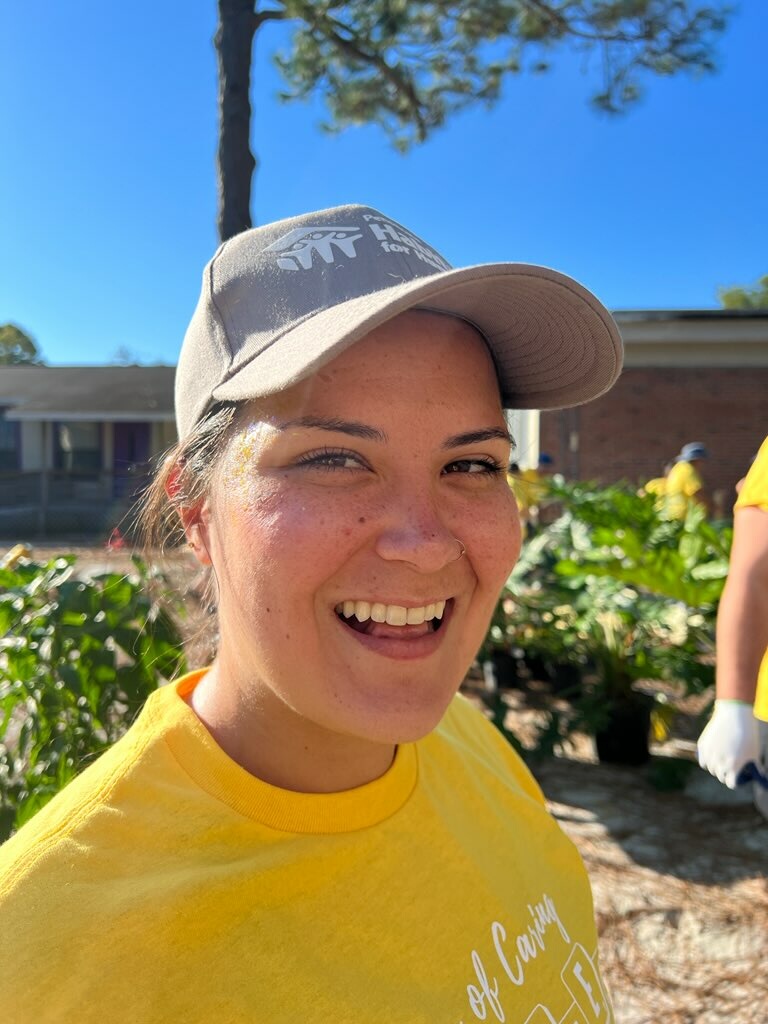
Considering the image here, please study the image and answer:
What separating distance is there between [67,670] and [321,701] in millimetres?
1333

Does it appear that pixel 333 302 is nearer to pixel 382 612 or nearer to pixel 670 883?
pixel 382 612

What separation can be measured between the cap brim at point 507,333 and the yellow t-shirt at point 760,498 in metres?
1.38

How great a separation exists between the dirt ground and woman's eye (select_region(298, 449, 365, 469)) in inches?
26.5

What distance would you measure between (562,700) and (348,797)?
4883 millimetres

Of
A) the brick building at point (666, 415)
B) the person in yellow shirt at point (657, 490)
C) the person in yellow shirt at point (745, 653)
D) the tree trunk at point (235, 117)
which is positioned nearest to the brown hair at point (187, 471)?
the person in yellow shirt at point (745, 653)

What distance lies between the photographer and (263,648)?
92cm

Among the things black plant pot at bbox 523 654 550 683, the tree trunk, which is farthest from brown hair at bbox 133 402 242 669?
black plant pot at bbox 523 654 550 683

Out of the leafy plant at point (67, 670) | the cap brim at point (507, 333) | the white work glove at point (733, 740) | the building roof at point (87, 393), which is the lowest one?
the building roof at point (87, 393)

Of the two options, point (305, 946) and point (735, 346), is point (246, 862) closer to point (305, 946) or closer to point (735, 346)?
point (305, 946)

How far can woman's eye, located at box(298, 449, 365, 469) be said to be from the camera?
92cm

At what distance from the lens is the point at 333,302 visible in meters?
0.97

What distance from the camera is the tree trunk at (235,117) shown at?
467cm

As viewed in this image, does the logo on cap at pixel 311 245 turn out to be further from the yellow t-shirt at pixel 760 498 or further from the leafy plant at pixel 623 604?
the leafy plant at pixel 623 604

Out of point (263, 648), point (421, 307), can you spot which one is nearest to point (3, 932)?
point (263, 648)
